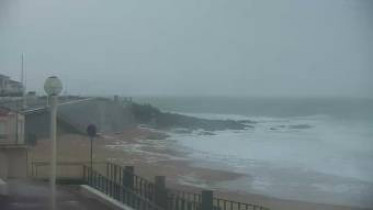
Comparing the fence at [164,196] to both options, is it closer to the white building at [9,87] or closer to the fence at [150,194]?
the fence at [150,194]

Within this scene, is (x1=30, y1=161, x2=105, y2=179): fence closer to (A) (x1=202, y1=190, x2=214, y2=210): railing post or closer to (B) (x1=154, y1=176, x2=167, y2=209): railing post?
(B) (x1=154, y1=176, x2=167, y2=209): railing post

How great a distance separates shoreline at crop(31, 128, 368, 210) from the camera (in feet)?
60.3

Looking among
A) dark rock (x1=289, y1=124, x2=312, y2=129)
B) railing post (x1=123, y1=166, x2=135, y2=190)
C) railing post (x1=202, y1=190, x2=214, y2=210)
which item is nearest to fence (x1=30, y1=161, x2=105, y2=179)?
railing post (x1=123, y1=166, x2=135, y2=190)

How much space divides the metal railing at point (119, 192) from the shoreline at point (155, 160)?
234 inches

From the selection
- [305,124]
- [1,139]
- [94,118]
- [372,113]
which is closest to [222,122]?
[305,124]

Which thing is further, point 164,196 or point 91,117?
point 91,117

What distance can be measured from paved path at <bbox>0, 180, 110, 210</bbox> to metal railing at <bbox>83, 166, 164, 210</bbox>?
0.27 metres

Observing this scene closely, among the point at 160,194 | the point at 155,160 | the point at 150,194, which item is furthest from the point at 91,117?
the point at 160,194

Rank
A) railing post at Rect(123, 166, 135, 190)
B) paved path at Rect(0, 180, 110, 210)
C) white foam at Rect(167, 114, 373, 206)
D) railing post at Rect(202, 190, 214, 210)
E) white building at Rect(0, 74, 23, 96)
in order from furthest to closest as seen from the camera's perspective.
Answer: white foam at Rect(167, 114, 373, 206)
white building at Rect(0, 74, 23, 96)
railing post at Rect(123, 166, 135, 190)
paved path at Rect(0, 180, 110, 210)
railing post at Rect(202, 190, 214, 210)

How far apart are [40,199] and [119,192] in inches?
51.0

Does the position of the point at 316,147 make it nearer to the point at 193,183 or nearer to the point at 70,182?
the point at 193,183

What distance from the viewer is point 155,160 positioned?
29047 mm

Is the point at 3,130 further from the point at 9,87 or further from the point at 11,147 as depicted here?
the point at 9,87

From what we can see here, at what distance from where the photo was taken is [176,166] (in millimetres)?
27125
